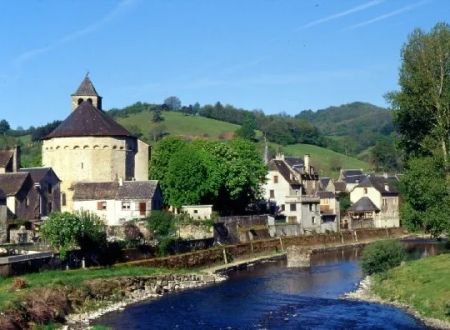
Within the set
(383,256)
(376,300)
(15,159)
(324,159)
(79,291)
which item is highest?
(324,159)

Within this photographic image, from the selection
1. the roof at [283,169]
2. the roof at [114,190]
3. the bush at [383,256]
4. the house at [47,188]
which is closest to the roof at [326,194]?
the roof at [283,169]

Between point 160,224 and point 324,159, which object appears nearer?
point 160,224

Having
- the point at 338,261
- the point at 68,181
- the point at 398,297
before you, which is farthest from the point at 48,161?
the point at 398,297

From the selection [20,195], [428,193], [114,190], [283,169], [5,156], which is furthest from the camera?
[283,169]

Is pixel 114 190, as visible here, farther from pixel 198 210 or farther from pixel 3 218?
pixel 3 218

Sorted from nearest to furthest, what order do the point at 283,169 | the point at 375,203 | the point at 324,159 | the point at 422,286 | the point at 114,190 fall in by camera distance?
the point at 422,286 < the point at 114,190 < the point at 283,169 < the point at 375,203 < the point at 324,159

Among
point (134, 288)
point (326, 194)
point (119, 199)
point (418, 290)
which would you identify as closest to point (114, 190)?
point (119, 199)

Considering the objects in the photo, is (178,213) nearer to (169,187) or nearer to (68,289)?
(169,187)

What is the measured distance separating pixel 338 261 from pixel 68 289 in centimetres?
3229

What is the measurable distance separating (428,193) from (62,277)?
73.8 feet

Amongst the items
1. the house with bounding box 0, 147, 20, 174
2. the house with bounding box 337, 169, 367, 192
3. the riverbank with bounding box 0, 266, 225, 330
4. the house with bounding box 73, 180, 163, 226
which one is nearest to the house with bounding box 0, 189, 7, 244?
the house with bounding box 73, 180, 163, 226

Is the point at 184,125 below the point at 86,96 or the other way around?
the other way around

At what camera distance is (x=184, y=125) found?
607 ft

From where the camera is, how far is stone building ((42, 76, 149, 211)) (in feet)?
251
